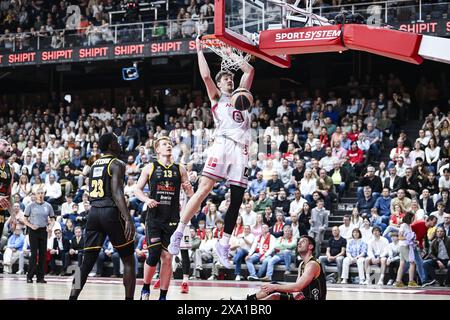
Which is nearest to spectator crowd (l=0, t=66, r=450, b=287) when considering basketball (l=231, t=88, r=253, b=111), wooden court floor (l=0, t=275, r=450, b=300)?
wooden court floor (l=0, t=275, r=450, b=300)

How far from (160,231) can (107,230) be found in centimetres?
155

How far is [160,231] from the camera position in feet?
36.0

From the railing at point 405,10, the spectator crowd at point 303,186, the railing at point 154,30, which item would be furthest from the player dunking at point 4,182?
the railing at point 405,10

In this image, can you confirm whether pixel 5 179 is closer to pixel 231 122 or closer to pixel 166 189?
pixel 166 189

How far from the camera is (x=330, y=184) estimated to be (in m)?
19.5

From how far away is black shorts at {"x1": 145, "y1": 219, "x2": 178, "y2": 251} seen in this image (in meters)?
10.9

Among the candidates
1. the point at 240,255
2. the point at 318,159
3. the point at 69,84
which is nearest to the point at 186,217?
the point at 240,255

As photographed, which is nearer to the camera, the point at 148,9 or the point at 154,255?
the point at 154,255

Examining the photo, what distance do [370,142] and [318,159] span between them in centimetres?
152

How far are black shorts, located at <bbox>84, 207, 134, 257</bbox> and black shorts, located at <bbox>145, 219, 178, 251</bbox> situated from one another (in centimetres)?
130

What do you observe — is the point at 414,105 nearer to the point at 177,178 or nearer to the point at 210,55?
the point at 210,55

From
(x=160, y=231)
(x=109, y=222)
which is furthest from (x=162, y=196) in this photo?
(x=109, y=222)

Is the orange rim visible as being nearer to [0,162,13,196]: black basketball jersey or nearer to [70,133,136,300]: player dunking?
[70,133,136,300]: player dunking

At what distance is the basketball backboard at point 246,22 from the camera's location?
34.9ft
